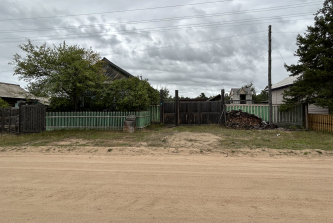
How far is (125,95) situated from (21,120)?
22.1ft

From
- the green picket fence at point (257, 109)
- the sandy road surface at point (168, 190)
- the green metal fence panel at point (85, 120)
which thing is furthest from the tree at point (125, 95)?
the sandy road surface at point (168, 190)

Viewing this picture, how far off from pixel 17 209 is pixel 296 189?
204 inches

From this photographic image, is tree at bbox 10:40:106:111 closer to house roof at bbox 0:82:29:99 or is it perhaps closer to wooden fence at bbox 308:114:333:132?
house roof at bbox 0:82:29:99

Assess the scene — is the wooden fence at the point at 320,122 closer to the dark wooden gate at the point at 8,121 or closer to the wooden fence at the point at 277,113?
the wooden fence at the point at 277,113

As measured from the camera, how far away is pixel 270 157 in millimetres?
6961

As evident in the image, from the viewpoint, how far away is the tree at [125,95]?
14766 millimetres

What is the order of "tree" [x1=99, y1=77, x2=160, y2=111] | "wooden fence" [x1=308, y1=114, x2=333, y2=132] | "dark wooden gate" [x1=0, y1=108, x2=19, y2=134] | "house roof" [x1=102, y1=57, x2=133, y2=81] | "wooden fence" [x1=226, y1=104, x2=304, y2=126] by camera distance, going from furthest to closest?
"house roof" [x1=102, y1=57, x2=133, y2=81] → "wooden fence" [x1=226, y1=104, x2=304, y2=126] → "tree" [x1=99, y1=77, x2=160, y2=111] → "wooden fence" [x1=308, y1=114, x2=333, y2=132] → "dark wooden gate" [x1=0, y1=108, x2=19, y2=134]

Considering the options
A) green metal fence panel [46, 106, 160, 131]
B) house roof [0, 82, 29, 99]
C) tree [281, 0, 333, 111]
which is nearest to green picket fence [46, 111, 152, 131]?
green metal fence panel [46, 106, 160, 131]

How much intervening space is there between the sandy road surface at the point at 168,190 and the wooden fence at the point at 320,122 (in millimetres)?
8861

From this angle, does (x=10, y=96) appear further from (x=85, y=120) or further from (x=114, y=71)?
(x=85, y=120)

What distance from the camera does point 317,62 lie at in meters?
14.7

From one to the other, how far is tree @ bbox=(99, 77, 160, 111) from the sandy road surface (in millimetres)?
8353

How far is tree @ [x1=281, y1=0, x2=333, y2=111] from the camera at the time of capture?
13.8 meters

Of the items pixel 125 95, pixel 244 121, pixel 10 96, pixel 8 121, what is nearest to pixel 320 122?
pixel 244 121
